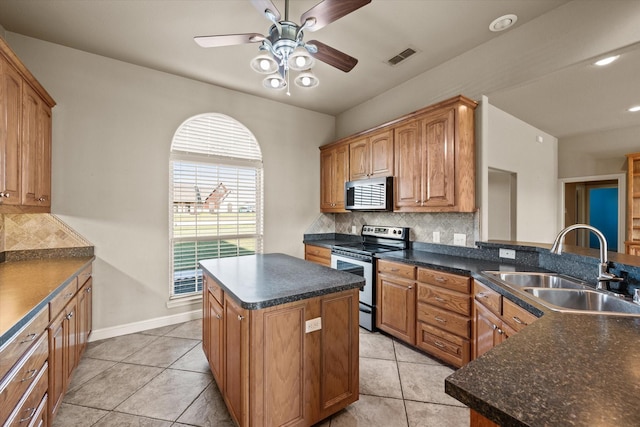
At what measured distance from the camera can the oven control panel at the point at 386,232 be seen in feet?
11.1

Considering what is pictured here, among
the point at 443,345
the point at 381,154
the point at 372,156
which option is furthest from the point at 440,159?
the point at 443,345

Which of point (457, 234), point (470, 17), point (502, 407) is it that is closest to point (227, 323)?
point (502, 407)

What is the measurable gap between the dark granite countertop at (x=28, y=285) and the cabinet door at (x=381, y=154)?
309cm

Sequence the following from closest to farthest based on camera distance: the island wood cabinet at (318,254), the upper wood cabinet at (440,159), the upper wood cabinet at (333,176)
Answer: the upper wood cabinet at (440,159) < the island wood cabinet at (318,254) < the upper wood cabinet at (333,176)

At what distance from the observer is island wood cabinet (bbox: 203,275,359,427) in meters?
1.45

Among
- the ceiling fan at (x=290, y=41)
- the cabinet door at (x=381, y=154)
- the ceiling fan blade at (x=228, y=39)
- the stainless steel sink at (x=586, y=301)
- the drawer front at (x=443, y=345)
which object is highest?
the ceiling fan blade at (x=228, y=39)

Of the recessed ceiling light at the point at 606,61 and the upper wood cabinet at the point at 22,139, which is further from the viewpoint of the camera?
the recessed ceiling light at the point at 606,61

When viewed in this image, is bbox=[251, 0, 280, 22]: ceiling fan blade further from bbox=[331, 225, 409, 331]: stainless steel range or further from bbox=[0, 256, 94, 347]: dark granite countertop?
bbox=[331, 225, 409, 331]: stainless steel range

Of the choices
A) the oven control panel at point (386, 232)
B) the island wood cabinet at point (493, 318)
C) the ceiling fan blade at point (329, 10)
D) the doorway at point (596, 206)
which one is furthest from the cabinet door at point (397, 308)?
the doorway at point (596, 206)

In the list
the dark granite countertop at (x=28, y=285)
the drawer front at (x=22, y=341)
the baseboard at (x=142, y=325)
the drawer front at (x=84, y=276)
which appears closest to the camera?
the drawer front at (x=22, y=341)

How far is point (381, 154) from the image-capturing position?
134 inches

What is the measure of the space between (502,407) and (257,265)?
6.17ft

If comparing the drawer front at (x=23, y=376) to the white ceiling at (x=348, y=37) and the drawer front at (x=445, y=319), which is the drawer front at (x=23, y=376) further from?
the drawer front at (x=445, y=319)

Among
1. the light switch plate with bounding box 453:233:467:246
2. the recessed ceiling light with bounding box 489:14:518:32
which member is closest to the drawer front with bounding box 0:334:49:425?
the light switch plate with bounding box 453:233:467:246
